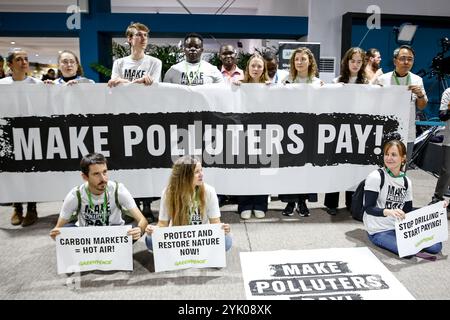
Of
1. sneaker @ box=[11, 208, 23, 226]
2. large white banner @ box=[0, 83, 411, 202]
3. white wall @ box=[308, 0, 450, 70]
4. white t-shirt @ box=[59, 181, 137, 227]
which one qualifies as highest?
white wall @ box=[308, 0, 450, 70]

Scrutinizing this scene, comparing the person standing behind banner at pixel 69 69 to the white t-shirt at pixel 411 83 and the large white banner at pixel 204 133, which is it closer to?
the large white banner at pixel 204 133

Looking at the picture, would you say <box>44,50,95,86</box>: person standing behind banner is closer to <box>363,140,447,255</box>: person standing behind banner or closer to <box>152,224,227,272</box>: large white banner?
<box>152,224,227,272</box>: large white banner

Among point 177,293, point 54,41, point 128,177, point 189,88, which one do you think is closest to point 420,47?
point 189,88

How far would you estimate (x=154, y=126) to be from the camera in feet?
10.8

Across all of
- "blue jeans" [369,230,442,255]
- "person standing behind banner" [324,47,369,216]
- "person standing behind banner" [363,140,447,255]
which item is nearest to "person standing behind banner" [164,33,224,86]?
"person standing behind banner" [324,47,369,216]

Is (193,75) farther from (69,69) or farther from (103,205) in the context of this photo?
(103,205)

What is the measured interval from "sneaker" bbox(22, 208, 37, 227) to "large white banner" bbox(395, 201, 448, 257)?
10.2ft

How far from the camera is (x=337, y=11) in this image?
780 centimetres

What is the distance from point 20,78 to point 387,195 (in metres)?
3.30

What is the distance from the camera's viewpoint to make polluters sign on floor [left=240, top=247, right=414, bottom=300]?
212cm

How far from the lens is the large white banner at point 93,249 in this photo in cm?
232

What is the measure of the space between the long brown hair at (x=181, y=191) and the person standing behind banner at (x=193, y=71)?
1.34 m

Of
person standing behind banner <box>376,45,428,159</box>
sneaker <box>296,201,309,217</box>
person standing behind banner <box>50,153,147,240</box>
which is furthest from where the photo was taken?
sneaker <box>296,201,309,217</box>

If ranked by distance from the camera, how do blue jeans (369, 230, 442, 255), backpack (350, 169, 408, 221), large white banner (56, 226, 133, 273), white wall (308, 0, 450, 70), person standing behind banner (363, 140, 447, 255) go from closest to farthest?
large white banner (56, 226, 133, 273) < blue jeans (369, 230, 442, 255) < person standing behind banner (363, 140, 447, 255) < backpack (350, 169, 408, 221) < white wall (308, 0, 450, 70)
